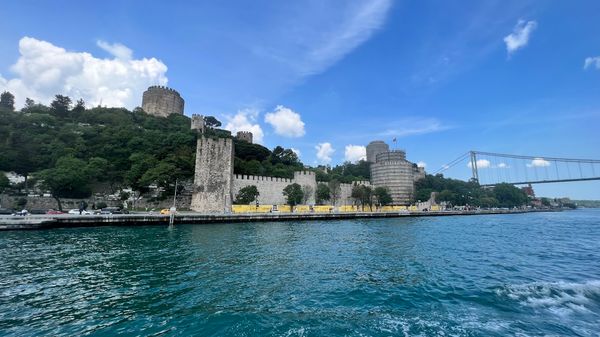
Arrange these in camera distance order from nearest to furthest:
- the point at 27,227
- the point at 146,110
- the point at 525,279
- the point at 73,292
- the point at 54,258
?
the point at 73,292, the point at 525,279, the point at 54,258, the point at 27,227, the point at 146,110

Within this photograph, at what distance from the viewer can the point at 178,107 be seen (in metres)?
71.1

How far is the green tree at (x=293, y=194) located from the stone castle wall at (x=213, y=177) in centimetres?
913

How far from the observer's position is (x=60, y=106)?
58.1 meters

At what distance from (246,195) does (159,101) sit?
4518cm

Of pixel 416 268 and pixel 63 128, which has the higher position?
pixel 63 128

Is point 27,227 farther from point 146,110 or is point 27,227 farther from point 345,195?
point 146,110

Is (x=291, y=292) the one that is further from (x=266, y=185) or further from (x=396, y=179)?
(x=396, y=179)

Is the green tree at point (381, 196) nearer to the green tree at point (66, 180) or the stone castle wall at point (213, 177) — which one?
the stone castle wall at point (213, 177)

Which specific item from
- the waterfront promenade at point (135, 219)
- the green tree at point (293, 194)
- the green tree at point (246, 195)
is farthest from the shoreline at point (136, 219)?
the green tree at point (293, 194)

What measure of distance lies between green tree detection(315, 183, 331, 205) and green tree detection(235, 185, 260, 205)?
12319mm

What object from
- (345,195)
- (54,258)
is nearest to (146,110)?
(345,195)

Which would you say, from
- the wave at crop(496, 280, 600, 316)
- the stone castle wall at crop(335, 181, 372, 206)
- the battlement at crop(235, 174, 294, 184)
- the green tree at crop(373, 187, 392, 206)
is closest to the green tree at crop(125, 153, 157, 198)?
the battlement at crop(235, 174, 294, 184)

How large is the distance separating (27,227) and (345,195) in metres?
42.5

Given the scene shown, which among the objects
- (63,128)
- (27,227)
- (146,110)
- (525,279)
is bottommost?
(525,279)
